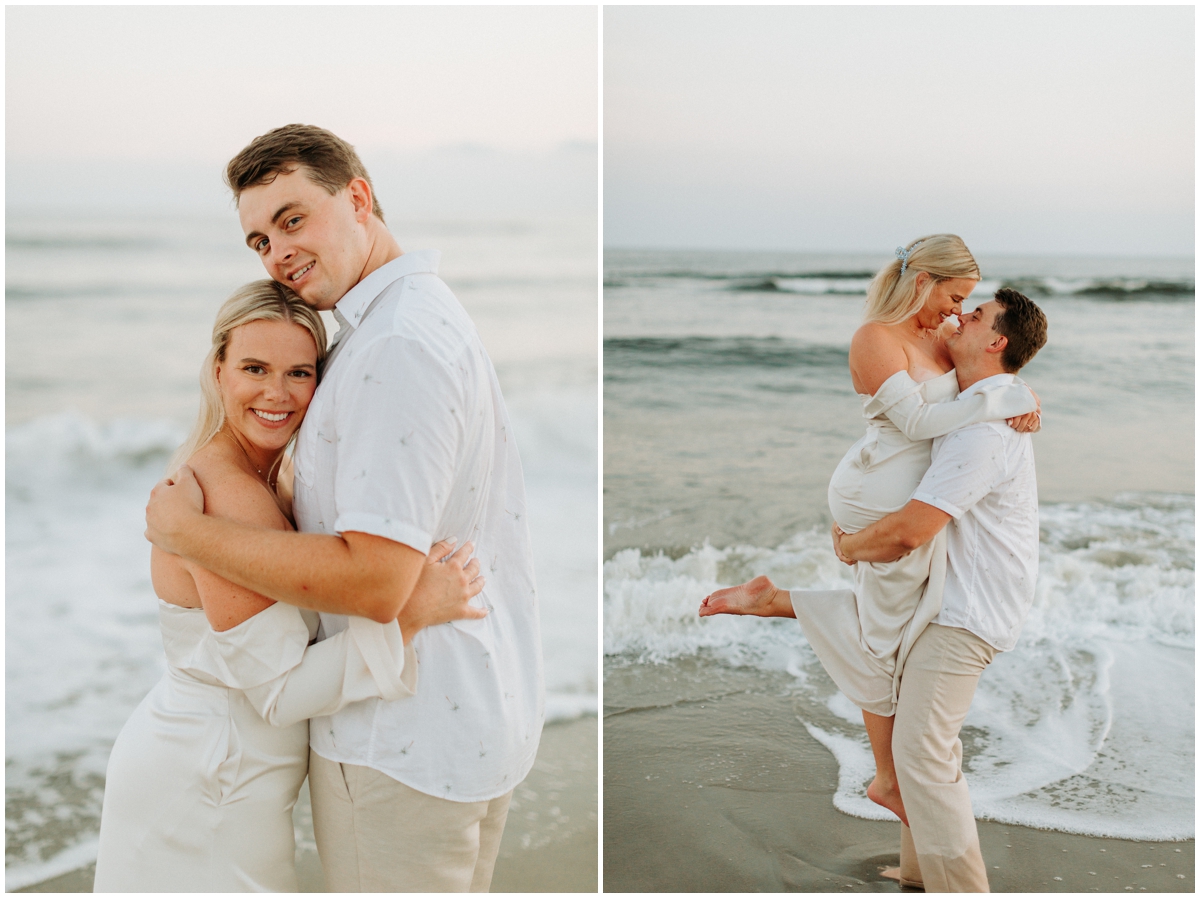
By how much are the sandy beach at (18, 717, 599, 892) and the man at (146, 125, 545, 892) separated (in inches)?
54.5

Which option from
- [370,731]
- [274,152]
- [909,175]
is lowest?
[370,731]

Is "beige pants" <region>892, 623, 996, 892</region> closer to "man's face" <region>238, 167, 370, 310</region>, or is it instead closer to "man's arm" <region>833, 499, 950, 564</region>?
"man's arm" <region>833, 499, 950, 564</region>

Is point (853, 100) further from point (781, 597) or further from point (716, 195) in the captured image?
point (781, 597)

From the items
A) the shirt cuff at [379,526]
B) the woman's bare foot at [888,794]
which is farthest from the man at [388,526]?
the woman's bare foot at [888,794]

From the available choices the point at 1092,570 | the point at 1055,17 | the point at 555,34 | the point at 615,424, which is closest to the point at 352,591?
the point at 1092,570

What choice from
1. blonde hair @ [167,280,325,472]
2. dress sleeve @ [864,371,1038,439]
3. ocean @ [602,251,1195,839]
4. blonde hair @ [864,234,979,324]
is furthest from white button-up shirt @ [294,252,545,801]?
ocean @ [602,251,1195,839]

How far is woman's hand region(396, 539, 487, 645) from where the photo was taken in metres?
1.43

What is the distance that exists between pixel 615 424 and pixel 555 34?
3.73 m

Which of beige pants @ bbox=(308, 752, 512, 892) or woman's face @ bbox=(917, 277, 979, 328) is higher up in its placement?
woman's face @ bbox=(917, 277, 979, 328)

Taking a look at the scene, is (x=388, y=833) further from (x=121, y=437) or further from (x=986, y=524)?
(x=121, y=437)

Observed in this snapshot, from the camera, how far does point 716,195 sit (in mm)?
10273

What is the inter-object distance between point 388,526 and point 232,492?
39cm

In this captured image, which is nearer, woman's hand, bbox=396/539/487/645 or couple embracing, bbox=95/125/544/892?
couple embracing, bbox=95/125/544/892

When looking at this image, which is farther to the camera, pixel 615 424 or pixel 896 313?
pixel 615 424
